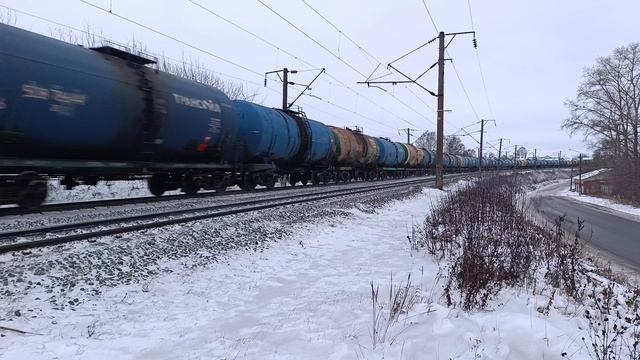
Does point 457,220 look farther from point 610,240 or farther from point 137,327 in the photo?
point 610,240

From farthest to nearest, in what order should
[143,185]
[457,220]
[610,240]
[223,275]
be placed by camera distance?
[143,185] < [610,240] < [457,220] < [223,275]

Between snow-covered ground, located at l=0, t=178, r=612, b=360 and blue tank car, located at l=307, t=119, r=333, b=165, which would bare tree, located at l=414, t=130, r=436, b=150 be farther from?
snow-covered ground, located at l=0, t=178, r=612, b=360

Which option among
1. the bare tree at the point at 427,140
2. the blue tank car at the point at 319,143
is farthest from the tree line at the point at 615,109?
the bare tree at the point at 427,140

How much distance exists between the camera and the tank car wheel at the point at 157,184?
14.7 m

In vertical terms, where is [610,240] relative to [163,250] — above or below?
below

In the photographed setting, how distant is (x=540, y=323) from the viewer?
15.7 ft

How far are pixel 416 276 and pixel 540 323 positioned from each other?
2.63 metres

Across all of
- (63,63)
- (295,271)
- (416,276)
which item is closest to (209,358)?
(295,271)

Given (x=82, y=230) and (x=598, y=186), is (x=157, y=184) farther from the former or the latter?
(x=598, y=186)

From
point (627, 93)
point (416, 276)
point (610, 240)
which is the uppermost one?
point (627, 93)

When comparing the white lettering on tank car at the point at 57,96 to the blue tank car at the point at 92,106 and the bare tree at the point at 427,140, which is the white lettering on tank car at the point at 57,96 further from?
the bare tree at the point at 427,140

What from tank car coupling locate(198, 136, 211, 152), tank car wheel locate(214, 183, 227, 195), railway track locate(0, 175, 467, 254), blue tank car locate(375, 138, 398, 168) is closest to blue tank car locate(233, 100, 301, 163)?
tank car wheel locate(214, 183, 227, 195)

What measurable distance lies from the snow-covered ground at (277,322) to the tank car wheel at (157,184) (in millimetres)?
8055

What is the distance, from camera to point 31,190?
9633 mm
